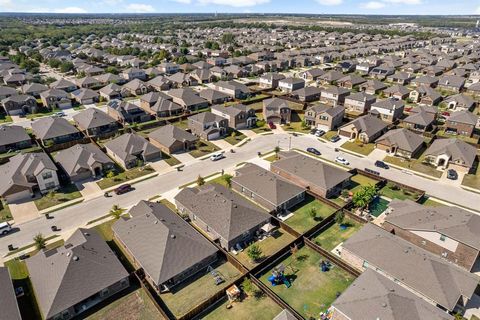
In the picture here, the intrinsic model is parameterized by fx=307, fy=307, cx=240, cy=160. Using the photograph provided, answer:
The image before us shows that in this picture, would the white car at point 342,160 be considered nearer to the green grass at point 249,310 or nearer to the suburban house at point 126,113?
the green grass at point 249,310

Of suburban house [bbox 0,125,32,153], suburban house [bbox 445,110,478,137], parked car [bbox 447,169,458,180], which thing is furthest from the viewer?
suburban house [bbox 445,110,478,137]

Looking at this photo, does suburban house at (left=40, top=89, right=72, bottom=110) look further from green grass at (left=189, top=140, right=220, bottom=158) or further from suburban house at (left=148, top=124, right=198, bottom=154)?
green grass at (left=189, top=140, right=220, bottom=158)

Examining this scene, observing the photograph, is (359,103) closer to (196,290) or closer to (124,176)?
(124,176)

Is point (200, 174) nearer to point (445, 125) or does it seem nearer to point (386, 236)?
point (386, 236)

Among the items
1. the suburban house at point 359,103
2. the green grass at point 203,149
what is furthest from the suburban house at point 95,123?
the suburban house at point 359,103

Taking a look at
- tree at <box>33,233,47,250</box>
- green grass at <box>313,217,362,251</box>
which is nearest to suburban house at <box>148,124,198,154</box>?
tree at <box>33,233,47,250</box>
